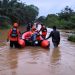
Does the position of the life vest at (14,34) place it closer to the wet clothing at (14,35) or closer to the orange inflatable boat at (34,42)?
the wet clothing at (14,35)

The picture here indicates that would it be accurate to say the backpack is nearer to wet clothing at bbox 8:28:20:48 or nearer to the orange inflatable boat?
wet clothing at bbox 8:28:20:48

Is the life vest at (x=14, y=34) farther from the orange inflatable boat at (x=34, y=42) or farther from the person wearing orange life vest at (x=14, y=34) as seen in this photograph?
the orange inflatable boat at (x=34, y=42)

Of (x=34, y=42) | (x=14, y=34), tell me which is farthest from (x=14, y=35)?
(x=34, y=42)

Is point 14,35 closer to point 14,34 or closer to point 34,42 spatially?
point 14,34

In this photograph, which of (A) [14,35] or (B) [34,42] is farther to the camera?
(B) [34,42]

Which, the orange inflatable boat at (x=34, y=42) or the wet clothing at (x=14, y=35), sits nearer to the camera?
the wet clothing at (x=14, y=35)

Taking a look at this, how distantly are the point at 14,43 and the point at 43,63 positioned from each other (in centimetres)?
548

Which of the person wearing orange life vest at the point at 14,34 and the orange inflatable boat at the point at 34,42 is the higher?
the person wearing orange life vest at the point at 14,34

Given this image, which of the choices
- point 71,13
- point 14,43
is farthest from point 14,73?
point 71,13

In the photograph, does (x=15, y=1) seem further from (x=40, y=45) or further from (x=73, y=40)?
(x=40, y=45)

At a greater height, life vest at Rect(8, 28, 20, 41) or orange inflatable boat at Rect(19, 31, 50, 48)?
life vest at Rect(8, 28, 20, 41)

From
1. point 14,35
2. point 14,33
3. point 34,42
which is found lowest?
point 34,42

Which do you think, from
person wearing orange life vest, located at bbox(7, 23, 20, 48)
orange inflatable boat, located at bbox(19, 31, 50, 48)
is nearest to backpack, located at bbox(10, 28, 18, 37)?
person wearing orange life vest, located at bbox(7, 23, 20, 48)

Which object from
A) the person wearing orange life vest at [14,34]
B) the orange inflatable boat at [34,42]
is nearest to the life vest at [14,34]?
the person wearing orange life vest at [14,34]
